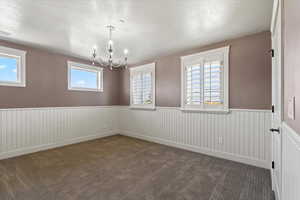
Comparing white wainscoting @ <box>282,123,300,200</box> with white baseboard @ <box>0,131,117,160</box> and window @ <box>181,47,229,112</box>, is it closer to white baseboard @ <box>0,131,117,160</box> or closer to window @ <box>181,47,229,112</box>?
window @ <box>181,47,229,112</box>

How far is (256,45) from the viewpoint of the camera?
9.48 feet

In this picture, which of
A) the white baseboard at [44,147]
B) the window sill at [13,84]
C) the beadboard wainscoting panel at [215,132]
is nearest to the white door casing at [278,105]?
the beadboard wainscoting panel at [215,132]

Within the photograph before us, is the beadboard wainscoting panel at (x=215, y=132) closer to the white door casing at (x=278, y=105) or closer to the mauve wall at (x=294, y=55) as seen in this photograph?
the white door casing at (x=278, y=105)

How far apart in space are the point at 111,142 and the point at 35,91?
8.07ft

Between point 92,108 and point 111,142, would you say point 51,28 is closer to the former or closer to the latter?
point 92,108

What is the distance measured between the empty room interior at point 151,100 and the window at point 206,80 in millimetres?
24

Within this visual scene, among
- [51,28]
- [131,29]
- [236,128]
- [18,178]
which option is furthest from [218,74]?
[18,178]

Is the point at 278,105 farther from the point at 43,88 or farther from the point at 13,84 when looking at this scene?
the point at 13,84

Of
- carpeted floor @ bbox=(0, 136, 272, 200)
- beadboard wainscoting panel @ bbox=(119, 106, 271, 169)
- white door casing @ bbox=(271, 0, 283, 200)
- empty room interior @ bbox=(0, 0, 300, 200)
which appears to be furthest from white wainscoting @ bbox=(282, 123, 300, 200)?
beadboard wainscoting panel @ bbox=(119, 106, 271, 169)

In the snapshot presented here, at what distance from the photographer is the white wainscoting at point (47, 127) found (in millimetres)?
3355

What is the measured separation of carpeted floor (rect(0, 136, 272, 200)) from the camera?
2.02 metres

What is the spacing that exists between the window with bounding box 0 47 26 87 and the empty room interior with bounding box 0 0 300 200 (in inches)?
0.7

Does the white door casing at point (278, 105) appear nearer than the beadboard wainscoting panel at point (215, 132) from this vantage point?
Yes

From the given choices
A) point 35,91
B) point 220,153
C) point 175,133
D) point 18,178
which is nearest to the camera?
point 18,178
